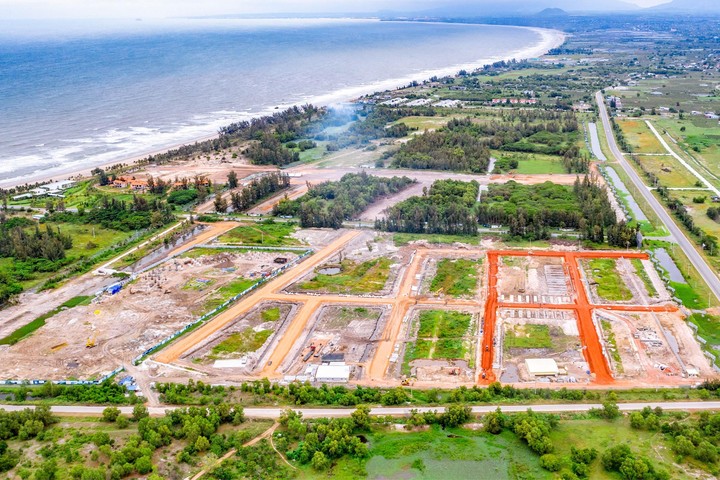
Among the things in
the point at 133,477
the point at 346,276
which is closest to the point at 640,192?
the point at 346,276

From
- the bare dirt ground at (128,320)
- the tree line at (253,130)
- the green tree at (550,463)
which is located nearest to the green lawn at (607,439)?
the green tree at (550,463)

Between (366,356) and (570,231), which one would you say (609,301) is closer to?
(570,231)

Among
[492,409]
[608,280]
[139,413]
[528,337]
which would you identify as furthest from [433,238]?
[139,413]

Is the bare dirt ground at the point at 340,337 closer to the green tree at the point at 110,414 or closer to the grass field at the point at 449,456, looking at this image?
the grass field at the point at 449,456

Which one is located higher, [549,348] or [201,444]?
[201,444]

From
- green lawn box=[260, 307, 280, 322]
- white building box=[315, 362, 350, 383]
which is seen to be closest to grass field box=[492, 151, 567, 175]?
green lawn box=[260, 307, 280, 322]

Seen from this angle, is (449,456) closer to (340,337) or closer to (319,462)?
(319,462)
